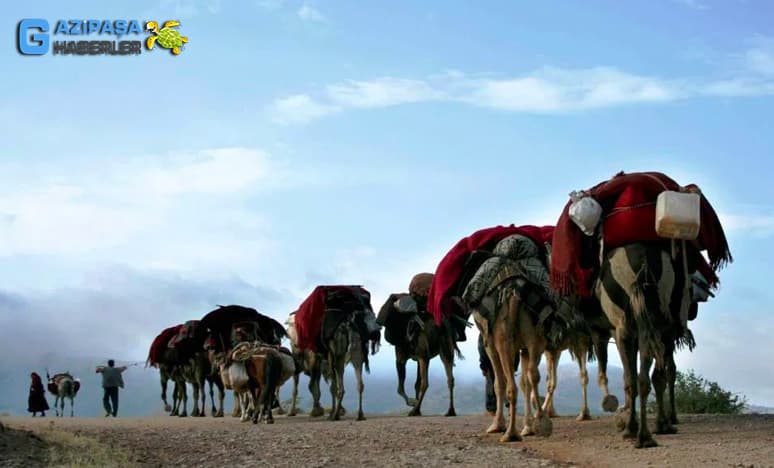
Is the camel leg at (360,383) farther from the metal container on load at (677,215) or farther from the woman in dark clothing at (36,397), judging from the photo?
the woman in dark clothing at (36,397)

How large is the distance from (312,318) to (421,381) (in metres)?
3.23

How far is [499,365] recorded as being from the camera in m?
18.1

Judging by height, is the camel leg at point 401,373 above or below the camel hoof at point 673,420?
above

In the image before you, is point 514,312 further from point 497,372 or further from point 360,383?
point 360,383

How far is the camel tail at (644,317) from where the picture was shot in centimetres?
1572

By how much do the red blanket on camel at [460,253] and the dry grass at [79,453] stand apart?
553 cm

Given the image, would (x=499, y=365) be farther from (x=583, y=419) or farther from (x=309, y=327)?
(x=309, y=327)

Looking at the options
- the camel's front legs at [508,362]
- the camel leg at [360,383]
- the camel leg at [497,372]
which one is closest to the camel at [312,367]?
the camel leg at [360,383]

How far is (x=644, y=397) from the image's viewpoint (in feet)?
51.5

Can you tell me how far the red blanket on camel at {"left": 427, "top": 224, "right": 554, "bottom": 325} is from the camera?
19.1m

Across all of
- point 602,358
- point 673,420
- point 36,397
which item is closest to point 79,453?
point 602,358

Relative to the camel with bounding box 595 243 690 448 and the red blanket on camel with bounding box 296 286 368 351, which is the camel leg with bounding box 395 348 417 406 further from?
the camel with bounding box 595 243 690 448

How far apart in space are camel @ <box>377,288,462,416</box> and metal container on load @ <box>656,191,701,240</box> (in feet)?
38.1

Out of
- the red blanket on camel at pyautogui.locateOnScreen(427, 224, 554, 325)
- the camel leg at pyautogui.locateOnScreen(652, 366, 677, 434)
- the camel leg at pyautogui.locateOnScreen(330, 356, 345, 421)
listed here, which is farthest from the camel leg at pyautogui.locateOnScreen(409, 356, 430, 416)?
the camel leg at pyautogui.locateOnScreen(652, 366, 677, 434)
